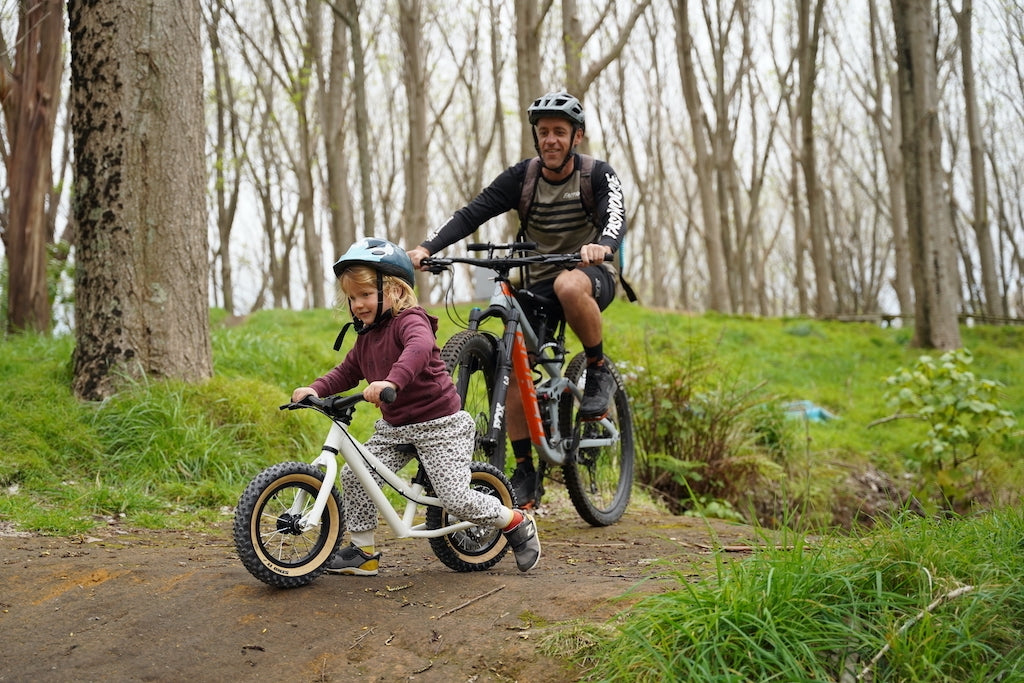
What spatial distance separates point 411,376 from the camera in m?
3.34

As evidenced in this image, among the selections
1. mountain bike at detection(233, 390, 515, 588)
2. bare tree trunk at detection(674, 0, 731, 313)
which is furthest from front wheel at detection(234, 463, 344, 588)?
bare tree trunk at detection(674, 0, 731, 313)

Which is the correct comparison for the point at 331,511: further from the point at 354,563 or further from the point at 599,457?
the point at 599,457

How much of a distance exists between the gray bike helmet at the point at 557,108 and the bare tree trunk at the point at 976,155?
16192mm

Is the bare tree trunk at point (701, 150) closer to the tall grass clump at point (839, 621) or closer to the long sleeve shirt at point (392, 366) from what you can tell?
the long sleeve shirt at point (392, 366)

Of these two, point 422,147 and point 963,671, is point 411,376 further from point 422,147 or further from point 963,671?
point 422,147

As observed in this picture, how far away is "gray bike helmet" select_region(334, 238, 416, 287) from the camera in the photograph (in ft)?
11.6

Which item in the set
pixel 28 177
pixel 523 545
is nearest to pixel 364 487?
pixel 523 545

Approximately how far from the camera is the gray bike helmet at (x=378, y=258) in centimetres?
352

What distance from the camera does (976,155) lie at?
19.5 metres

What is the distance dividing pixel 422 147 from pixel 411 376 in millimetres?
16747

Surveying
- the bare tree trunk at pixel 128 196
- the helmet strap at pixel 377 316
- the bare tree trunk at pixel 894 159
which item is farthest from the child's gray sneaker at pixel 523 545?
the bare tree trunk at pixel 894 159

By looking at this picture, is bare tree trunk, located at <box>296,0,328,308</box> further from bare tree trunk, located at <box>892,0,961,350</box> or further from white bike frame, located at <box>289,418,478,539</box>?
white bike frame, located at <box>289,418,478,539</box>

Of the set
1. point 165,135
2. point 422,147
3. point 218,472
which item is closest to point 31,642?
point 218,472

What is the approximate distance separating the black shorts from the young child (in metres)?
1.36
